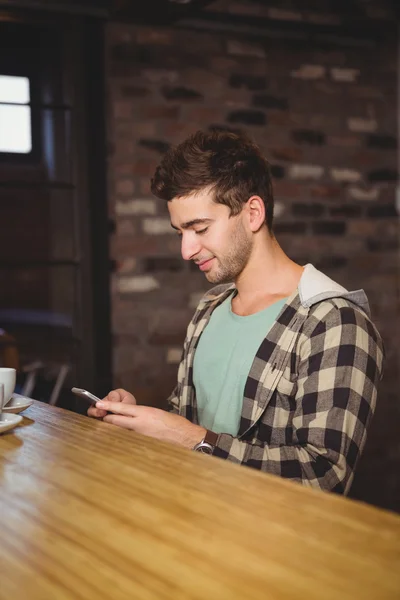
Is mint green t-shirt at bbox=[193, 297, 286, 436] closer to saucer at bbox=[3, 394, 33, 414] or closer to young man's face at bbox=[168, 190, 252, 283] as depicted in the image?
young man's face at bbox=[168, 190, 252, 283]

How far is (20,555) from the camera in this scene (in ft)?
2.72

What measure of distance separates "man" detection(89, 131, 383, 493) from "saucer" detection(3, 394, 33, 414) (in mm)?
145

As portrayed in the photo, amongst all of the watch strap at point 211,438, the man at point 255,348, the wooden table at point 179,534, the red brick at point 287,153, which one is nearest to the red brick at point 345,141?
the red brick at point 287,153

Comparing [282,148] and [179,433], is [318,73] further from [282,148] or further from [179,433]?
[179,433]

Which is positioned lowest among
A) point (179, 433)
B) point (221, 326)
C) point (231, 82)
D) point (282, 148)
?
point (179, 433)

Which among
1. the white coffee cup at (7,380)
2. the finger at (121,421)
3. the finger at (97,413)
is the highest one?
the white coffee cup at (7,380)

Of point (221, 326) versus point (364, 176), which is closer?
point (221, 326)

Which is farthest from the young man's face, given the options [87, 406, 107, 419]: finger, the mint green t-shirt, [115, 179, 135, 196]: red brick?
[115, 179, 135, 196]: red brick

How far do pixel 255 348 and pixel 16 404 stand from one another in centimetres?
57

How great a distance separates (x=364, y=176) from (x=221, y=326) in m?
1.95

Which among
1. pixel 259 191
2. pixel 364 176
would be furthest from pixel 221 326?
pixel 364 176

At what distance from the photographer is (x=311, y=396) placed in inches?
62.8

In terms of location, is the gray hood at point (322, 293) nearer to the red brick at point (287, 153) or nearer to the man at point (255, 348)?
the man at point (255, 348)

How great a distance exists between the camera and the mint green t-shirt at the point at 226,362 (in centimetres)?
185
